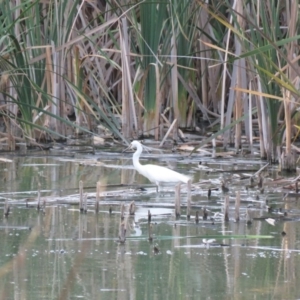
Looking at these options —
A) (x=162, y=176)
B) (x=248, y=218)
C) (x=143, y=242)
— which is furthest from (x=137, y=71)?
(x=143, y=242)

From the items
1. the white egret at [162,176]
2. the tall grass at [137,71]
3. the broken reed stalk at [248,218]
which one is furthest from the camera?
the tall grass at [137,71]

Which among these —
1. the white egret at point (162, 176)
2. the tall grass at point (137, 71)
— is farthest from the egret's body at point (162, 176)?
the tall grass at point (137, 71)

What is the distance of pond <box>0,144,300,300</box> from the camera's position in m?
3.84

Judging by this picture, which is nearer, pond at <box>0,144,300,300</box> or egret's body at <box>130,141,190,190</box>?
pond at <box>0,144,300,300</box>

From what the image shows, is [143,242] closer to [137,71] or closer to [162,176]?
[162,176]

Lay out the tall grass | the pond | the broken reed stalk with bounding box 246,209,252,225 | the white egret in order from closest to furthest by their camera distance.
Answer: the pond
the broken reed stalk with bounding box 246,209,252,225
the white egret
the tall grass

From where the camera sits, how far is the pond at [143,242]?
384cm

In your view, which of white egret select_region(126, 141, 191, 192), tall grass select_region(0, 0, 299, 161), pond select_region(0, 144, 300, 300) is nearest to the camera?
pond select_region(0, 144, 300, 300)

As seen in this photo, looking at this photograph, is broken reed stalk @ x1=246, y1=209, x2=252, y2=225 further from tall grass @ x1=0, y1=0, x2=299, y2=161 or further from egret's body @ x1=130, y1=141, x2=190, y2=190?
tall grass @ x1=0, y1=0, x2=299, y2=161

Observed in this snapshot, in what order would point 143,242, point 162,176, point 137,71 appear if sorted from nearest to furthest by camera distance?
1. point 143,242
2. point 162,176
3. point 137,71

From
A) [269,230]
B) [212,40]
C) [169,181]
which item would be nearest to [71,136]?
[212,40]

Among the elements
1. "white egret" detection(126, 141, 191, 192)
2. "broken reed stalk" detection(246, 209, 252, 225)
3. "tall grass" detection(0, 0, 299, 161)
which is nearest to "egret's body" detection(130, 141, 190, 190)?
"white egret" detection(126, 141, 191, 192)

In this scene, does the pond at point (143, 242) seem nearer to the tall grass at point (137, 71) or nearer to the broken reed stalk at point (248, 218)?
the broken reed stalk at point (248, 218)

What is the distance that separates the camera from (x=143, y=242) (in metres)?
4.65
